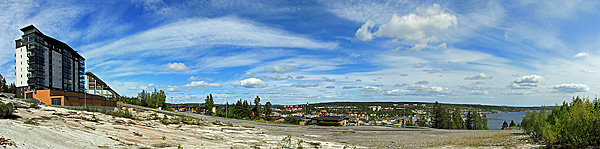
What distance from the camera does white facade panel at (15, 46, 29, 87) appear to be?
182 feet

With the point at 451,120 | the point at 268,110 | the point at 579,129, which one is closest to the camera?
the point at 579,129

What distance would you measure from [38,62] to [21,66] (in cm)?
342

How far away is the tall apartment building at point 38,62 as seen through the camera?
5522 centimetres

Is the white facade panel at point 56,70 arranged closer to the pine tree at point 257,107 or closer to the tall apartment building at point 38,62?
the tall apartment building at point 38,62

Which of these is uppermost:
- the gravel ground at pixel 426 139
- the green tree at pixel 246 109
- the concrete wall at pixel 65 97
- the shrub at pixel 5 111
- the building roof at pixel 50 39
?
the building roof at pixel 50 39

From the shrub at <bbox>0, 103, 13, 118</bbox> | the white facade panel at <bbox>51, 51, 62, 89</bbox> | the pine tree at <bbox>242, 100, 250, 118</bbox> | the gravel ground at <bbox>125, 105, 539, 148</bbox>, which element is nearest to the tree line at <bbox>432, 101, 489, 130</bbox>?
the gravel ground at <bbox>125, 105, 539, 148</bbox>

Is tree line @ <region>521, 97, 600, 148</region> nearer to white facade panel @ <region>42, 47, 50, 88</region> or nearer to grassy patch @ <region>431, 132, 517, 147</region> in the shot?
grassy patch @ <region>431, 132, 517, 147</region>

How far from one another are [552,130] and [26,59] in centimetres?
7679

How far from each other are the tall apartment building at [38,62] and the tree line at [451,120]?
264ft

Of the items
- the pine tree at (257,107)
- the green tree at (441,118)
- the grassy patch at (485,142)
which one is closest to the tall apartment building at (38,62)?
the pine tree at (257,107)

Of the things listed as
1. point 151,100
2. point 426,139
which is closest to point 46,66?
point 151,100

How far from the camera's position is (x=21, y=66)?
56094 millimetres

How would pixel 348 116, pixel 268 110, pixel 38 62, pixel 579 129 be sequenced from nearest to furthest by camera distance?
pixel 579 129 < pixel 38 62 < pixel 268 110 < pixel 348 116

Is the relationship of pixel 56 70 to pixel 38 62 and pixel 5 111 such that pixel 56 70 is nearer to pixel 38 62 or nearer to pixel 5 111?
pixel 38 62
